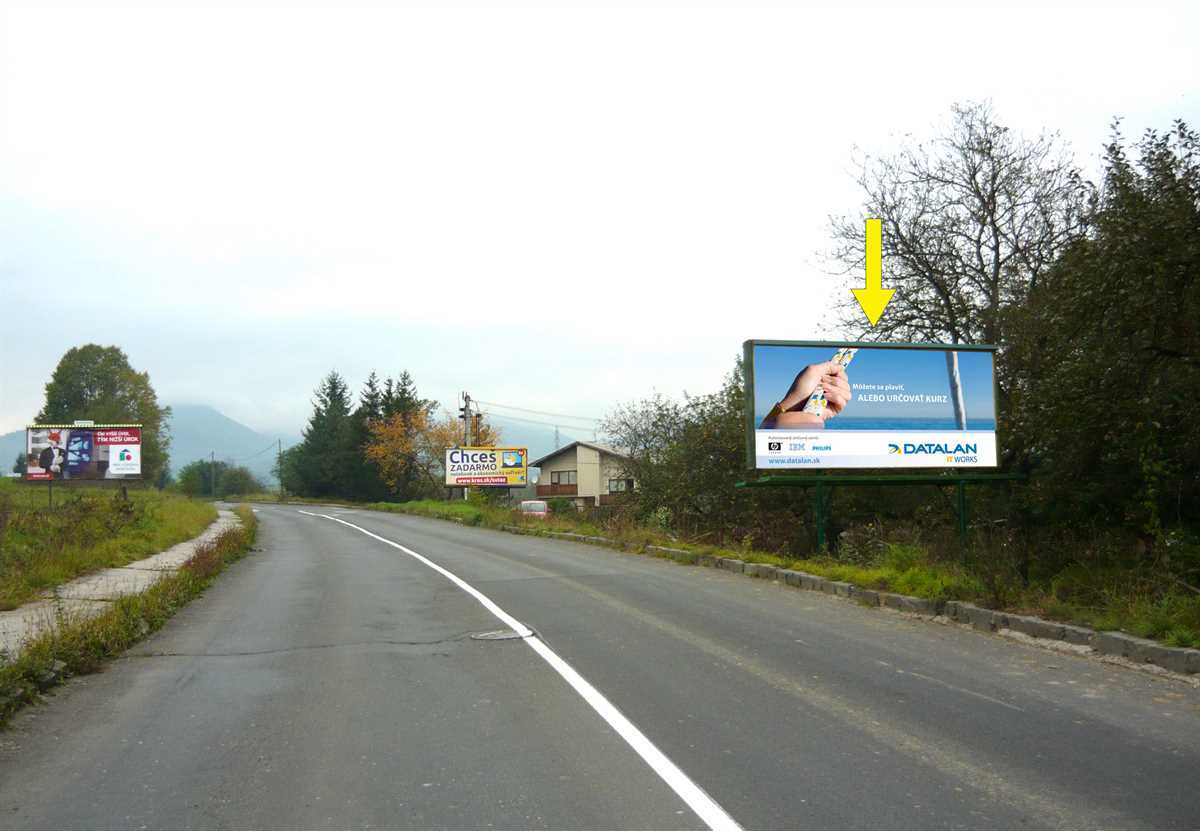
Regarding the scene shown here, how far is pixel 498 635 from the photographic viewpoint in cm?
977

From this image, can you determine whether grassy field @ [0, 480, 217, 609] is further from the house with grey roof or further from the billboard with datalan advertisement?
the house with grey roof

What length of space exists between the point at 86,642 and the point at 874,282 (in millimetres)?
16749

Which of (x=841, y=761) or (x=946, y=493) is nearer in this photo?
(x=841, y=761)

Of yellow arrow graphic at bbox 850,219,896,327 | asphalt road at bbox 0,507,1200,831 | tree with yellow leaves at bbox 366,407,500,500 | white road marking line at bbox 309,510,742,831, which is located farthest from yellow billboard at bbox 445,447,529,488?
white road marking line at bbox 309,510,742,831

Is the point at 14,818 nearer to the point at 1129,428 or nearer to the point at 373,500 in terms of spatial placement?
the point at 1129,428

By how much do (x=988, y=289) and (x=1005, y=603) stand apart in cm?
1298

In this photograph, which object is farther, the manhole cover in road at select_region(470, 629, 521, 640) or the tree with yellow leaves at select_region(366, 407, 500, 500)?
the tree with yellow leaves at select_region(366, 407, 500, 500)

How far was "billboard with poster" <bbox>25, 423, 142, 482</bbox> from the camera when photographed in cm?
3350

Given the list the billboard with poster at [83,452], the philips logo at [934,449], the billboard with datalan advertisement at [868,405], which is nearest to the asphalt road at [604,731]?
the billboard with datalan advertisement at [868,405]

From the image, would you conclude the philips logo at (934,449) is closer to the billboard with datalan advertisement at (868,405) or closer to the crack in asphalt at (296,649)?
the billboard with datalan advertisement at (868,405)

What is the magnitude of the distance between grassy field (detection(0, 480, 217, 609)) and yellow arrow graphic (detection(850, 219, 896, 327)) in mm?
15153

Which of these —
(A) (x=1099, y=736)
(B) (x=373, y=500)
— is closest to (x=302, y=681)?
(A) (x=1099, y=736)

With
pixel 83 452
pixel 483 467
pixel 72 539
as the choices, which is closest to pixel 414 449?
pixel 483 467

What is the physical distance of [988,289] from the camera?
832 inches
